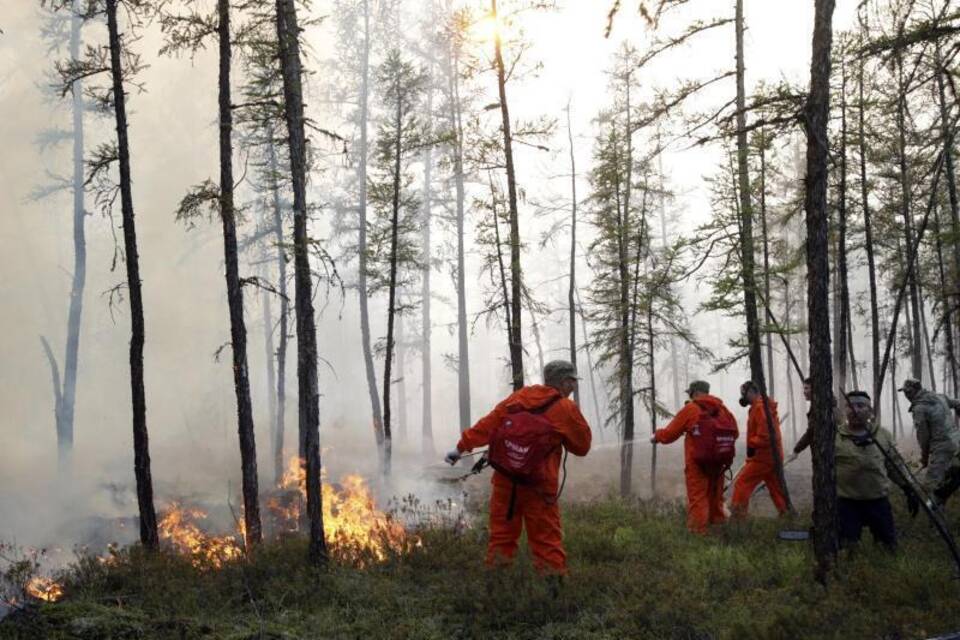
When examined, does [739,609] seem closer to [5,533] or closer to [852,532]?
[852,532]

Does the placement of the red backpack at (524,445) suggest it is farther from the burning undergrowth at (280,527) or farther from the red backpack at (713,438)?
the red backpack at (713,438)

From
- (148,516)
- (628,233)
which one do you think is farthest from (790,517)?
(628,233)

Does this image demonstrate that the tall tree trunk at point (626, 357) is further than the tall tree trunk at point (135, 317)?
Yes

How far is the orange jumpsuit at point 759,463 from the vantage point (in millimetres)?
10375

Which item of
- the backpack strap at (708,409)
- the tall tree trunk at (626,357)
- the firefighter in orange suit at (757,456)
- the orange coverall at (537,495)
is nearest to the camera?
the orange coverall at (537,495)

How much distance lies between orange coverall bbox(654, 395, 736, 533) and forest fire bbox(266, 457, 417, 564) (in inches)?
159

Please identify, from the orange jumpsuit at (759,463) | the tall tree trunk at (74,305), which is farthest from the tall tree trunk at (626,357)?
the tall tree trunk at (74,305)

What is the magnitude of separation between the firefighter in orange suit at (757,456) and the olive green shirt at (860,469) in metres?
2.61

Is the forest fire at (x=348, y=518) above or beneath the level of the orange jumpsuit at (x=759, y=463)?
beneath

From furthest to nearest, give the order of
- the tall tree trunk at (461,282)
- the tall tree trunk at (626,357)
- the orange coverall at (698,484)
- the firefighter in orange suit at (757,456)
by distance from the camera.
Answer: the tall tree trunk at (461,282), the tall tree trunk at (626,357), the firefighter in orange suit at (757,456), the orange coverall at (698,484)

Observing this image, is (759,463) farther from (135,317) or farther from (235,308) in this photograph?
(135,317)

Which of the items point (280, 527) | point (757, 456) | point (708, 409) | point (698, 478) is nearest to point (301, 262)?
point (708, 409)

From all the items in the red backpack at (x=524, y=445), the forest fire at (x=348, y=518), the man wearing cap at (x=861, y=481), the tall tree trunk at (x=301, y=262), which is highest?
the tall tree trunk at (x=301, y=262)

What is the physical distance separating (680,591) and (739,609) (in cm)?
63
